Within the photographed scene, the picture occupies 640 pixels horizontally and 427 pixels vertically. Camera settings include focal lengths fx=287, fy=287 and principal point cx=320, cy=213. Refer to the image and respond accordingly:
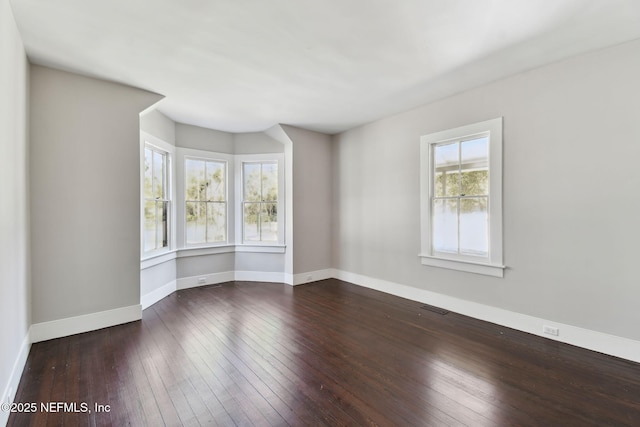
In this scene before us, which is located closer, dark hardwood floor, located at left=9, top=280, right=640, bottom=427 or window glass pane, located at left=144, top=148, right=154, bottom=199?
dark hardwood floor, located at left=9, top=280, right=640, bottom=427

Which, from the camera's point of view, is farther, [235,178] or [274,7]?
[235,178]

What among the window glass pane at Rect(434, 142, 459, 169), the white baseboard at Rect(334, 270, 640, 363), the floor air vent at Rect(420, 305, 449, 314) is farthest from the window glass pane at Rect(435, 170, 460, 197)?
the floor air vent at Rect(420, 305, 449, 314)

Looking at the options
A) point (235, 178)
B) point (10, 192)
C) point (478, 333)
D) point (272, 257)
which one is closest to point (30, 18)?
point (10, 192)

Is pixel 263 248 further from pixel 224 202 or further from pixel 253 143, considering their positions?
pixel 253 143

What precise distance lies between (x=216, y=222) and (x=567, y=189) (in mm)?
4944

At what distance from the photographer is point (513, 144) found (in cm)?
319

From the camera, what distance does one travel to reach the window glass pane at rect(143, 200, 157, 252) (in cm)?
401

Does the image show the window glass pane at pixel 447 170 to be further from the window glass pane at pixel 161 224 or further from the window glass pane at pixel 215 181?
the window glass pane at pixel 161 224

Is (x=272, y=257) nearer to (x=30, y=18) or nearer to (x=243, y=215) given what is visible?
(x=243, y=215)

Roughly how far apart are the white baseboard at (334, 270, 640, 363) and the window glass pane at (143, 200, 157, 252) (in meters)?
3.50

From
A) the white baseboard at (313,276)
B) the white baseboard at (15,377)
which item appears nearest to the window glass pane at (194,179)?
the white baseboard at (313,276)

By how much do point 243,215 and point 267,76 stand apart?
2830 mm

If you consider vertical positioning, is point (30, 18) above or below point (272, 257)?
above

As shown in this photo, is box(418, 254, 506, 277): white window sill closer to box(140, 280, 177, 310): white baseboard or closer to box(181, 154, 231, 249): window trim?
box(181, 154, 231, 249): window trim
